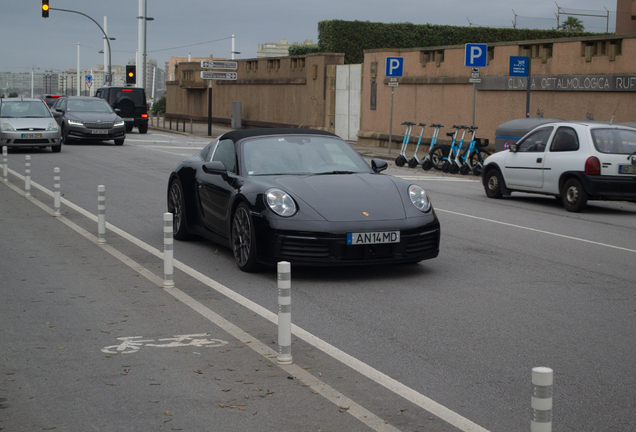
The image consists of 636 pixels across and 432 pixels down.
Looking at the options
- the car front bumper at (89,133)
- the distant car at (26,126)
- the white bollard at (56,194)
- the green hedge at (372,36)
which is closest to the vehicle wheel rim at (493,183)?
the white bollard at (56,194)

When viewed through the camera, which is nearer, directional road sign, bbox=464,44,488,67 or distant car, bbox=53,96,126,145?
directional road sign, bbox=464,44,488,67

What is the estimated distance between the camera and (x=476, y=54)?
23375 millimetres

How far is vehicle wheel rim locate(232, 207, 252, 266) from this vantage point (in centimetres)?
790

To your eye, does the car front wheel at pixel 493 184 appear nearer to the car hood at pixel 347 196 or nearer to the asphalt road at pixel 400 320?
the asphalt road at pixel 400 320

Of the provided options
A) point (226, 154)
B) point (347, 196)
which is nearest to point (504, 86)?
point (226, 154)

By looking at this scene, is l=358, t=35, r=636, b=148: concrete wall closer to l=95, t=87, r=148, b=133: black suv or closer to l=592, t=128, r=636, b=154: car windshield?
l=592, t=128, r=636, b=154: car windshield

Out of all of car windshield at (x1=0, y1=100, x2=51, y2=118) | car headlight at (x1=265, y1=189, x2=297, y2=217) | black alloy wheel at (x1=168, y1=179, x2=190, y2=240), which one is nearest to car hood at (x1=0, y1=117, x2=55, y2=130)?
car windshield at (x1=0, y1=100, x2=51, y2=118)

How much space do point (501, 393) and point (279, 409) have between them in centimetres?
127

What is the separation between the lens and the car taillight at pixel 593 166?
44.0 ft

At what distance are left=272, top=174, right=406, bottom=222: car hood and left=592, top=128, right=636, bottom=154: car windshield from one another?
6.58 meters

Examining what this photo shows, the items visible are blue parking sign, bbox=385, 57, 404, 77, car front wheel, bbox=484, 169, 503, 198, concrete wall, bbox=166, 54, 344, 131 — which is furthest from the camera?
concrete wall, bbox=166, 54, 344, 131

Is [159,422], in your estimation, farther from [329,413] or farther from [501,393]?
[501,393]

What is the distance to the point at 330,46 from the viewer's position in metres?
44.5

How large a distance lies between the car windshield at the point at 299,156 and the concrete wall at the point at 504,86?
1435cm
